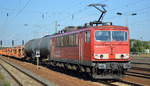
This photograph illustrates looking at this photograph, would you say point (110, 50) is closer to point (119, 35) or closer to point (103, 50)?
point (103, 50)

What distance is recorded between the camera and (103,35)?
1834 cm

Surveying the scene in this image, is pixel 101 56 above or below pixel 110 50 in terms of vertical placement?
below

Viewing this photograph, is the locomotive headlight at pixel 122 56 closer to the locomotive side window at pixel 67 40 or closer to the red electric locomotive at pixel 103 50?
the red electric locomotive at pixel 103 50

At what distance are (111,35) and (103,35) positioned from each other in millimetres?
510

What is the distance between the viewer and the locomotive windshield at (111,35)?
18.2m

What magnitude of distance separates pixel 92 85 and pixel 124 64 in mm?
2798

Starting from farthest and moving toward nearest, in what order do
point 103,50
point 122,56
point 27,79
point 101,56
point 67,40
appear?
point 67,40, point 27,79, point 122,56, point 103,50, point 101,56

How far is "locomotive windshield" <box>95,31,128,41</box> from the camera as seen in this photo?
1823 cm

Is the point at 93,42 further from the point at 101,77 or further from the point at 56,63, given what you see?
the point at 56,63

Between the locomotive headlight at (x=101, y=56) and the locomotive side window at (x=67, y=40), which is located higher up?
the locomotive side window at (x=67, y=40)

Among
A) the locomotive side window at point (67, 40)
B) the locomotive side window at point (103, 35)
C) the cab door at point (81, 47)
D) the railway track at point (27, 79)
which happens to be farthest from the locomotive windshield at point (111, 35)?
the railway track at point (27, 79)

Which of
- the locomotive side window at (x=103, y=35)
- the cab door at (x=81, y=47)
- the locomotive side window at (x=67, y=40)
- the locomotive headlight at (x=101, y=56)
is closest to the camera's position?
the locomotive headlight at (x=101, y=56)

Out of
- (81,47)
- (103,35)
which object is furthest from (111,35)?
(81,47)

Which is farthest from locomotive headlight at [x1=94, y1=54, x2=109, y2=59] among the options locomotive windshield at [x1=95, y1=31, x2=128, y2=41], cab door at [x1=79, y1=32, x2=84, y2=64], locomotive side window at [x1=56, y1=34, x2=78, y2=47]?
locomotive side window at [x1=56, y1=34, x2=78, y2=47]
